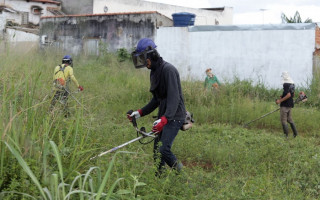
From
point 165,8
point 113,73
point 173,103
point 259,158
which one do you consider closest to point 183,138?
point 259,158

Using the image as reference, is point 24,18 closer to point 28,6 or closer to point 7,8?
point 28,6

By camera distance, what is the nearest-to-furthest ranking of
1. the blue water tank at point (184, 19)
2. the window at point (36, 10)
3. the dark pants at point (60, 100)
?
1. the dark pants at point (60, 100)
2. the blue water tank at point (184, 19)
3. the window at point (36, 10)

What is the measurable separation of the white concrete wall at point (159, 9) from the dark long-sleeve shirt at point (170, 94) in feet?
74.8

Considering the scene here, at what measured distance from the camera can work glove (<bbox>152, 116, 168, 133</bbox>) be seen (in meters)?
5.11

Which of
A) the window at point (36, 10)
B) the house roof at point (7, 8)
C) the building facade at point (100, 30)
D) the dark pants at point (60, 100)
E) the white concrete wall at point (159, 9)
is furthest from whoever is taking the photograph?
the window at point (36, 10)

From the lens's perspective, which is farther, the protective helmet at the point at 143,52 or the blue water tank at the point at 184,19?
the blue water tank at the point at 184,19

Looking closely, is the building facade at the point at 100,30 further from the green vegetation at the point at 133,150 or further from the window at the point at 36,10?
the green vegetation at the point at 133,150

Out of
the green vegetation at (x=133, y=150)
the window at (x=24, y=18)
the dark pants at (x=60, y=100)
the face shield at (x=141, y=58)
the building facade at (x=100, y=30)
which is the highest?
the window at (x=24, y=18)

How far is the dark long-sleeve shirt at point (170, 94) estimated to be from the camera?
5230 mm

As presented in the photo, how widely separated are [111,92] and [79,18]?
33.3 feet

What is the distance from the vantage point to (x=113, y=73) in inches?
640

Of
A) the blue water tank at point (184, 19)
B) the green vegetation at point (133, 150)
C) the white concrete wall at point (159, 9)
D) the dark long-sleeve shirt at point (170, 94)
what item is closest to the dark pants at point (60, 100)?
the green vegetation at point (133, 150)

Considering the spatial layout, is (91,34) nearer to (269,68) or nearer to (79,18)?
(79,18)

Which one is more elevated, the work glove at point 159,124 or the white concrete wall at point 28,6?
the white concrete wall at point 28,6
